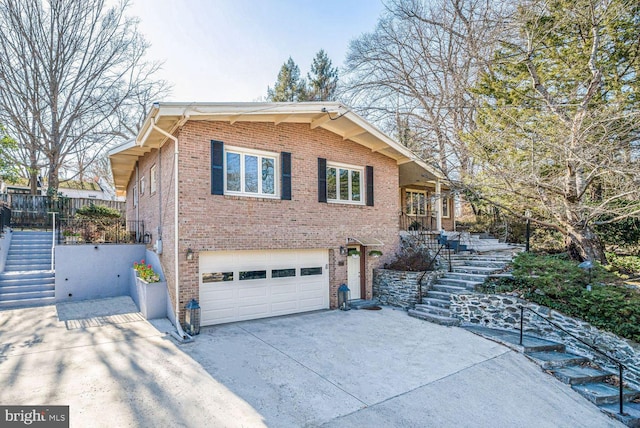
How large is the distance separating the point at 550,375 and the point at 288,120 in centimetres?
903

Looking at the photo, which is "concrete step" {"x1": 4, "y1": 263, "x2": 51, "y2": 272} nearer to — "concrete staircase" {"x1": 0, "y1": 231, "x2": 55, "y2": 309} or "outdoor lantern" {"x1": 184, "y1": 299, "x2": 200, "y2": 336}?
"concrete staircase" {"x1": 0, "y1": 231, "x2": 55, "y2": 309}

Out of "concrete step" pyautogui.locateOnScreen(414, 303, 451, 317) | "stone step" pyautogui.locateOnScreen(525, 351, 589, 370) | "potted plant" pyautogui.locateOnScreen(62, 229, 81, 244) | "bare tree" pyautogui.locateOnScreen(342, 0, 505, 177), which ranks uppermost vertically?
"bare tree" pyautogui.locateOnScreen(342, 0, 505, 177)

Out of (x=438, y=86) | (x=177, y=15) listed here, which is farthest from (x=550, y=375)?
(x=438, y=86)

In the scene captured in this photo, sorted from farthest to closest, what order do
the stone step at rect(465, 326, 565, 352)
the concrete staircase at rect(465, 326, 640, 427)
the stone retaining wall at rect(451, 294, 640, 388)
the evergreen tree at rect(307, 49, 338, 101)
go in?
the evergreen tree at rect(307, 49, 338, 101) < the stone step at rect(465, 326, 565, 352) < the stone retaining wall at rect(451, 294, 640, 388) < the concrete staircase at rect(465, 326, 640, 427)

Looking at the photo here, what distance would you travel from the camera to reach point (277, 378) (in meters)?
5.88

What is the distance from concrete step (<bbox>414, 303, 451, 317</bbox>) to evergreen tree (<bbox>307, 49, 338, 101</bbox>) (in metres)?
21.2

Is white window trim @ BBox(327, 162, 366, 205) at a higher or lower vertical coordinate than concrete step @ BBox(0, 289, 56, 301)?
higher


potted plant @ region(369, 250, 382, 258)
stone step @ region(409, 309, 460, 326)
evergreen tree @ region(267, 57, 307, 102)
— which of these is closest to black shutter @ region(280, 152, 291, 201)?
potted plant @ region(369, 250, 382, 258)

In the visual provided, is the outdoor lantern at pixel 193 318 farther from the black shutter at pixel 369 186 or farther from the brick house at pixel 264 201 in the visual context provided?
the black shutter at pixel 369 186

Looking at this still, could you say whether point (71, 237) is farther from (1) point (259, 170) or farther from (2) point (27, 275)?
(1) point (259, 170)

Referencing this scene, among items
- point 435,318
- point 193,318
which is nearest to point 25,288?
point 193,318

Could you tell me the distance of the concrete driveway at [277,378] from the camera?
15.7 ft

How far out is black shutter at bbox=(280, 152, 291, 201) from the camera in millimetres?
10070

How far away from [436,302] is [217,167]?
7.61 metres
